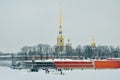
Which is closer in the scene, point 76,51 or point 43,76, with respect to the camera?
point 43,76

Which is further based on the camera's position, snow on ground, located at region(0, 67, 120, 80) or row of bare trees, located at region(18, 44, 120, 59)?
row of bare trees, located at region(18, 44, 120, 59)

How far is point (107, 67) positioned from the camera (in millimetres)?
82188

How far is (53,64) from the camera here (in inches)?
3113

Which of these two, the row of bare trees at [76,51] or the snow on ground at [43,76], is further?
the row of bare trees at [76,51]

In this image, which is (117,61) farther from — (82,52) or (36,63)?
A: (82,52)

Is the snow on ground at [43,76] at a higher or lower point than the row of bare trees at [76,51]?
lower

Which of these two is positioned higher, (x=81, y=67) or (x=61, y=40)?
(x=61, y=40)

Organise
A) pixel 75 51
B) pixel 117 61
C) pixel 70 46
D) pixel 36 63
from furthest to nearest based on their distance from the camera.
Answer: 1. pixel 75 51
2. pixel 70 46
3. pixel 117 61
4. pixel 36 63

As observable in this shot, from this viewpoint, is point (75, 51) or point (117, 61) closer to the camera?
point (117, 61)

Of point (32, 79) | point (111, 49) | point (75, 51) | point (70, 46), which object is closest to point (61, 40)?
point (70, 46)

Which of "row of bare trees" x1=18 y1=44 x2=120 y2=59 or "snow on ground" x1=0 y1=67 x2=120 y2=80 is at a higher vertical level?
"row of bare trees" x1=18 y1=44 x2=120 y2=59

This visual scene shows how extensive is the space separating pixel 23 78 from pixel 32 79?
2.06ft

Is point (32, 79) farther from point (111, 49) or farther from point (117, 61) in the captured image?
point (111, 49)

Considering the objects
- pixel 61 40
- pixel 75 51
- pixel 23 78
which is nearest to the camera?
pixel 23 78
